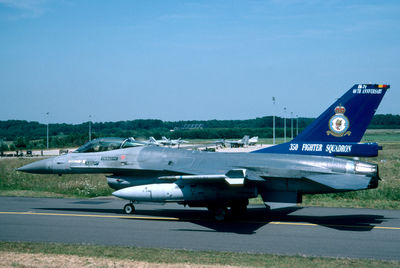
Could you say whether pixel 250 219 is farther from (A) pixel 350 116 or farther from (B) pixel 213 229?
(A) pixel 350 116

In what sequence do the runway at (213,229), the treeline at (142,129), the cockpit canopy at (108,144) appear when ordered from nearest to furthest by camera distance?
the runway at (213,229), the cockpit canopy at (108,144), the treeline at (142,129)

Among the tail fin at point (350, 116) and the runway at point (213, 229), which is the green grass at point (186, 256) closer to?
the runway at point (213, 229)

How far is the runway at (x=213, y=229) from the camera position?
34.5 ft

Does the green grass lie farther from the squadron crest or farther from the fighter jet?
the squadron crest

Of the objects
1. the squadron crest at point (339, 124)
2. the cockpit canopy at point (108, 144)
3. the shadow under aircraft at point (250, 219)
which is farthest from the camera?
the cockpit canopy at point (108, 144)

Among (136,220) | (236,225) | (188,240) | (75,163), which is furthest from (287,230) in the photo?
(75,163)

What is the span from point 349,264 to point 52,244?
23.3 feet

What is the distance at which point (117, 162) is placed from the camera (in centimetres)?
1554

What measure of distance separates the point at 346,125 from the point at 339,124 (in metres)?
0.23

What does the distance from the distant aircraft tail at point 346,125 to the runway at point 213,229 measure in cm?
245

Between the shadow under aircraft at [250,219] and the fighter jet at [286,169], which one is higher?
the fighter jet at [286,169]

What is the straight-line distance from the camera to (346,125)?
13805 mm

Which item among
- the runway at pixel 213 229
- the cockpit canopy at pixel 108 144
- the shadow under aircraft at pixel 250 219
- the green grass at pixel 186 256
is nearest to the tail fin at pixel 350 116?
the shadow under aircraft at pixel 250 219

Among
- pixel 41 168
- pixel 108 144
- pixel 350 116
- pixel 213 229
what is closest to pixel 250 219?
pixel 213 229
